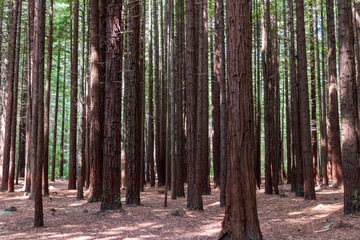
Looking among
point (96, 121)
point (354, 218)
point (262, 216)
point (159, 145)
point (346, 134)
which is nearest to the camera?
point (354, 218)

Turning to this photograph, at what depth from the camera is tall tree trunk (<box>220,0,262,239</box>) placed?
17.6ft

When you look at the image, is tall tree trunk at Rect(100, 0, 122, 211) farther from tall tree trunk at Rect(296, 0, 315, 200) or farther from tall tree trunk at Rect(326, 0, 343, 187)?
tall tree trunk at Rect(326, 0, 343, 187)

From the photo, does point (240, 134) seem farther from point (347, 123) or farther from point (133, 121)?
point (133, 121)

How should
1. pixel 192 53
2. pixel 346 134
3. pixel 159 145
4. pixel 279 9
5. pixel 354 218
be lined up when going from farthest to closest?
pixel 279 9 < pixel 159 145 < pixel 192 53 < pixel 346 134 < pixel 354 218

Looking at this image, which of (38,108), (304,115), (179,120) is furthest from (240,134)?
(179,120)

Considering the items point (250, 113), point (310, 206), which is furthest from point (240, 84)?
point (310, 206)

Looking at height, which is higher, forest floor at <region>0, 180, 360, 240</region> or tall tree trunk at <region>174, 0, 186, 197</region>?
tall tree trunk at <region>174, 0, 186, 197</region>

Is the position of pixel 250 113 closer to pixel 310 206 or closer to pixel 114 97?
pixel 114 97

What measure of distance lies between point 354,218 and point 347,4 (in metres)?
5.12

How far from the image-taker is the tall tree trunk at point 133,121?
10.0 m

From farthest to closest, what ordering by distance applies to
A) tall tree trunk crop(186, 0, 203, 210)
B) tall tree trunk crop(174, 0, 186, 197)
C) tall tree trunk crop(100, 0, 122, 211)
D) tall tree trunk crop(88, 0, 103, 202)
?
tall tree trunk crop(174, 0, 186, 197) → tall tree trunk crop(88, 0, 103, 202) → tall tree trunk crop(186, 0, 203, 210) → tall tree trunk crop(100, 0, 122, 211)

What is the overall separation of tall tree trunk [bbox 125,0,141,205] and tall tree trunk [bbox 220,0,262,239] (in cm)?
499

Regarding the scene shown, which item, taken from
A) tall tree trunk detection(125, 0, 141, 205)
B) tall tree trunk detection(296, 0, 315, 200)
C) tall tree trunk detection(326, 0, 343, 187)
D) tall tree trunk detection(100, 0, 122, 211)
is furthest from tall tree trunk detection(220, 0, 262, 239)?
tall tree trunk detection(326, 0, 343, 187)

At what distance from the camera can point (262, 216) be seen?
29.5 ft
